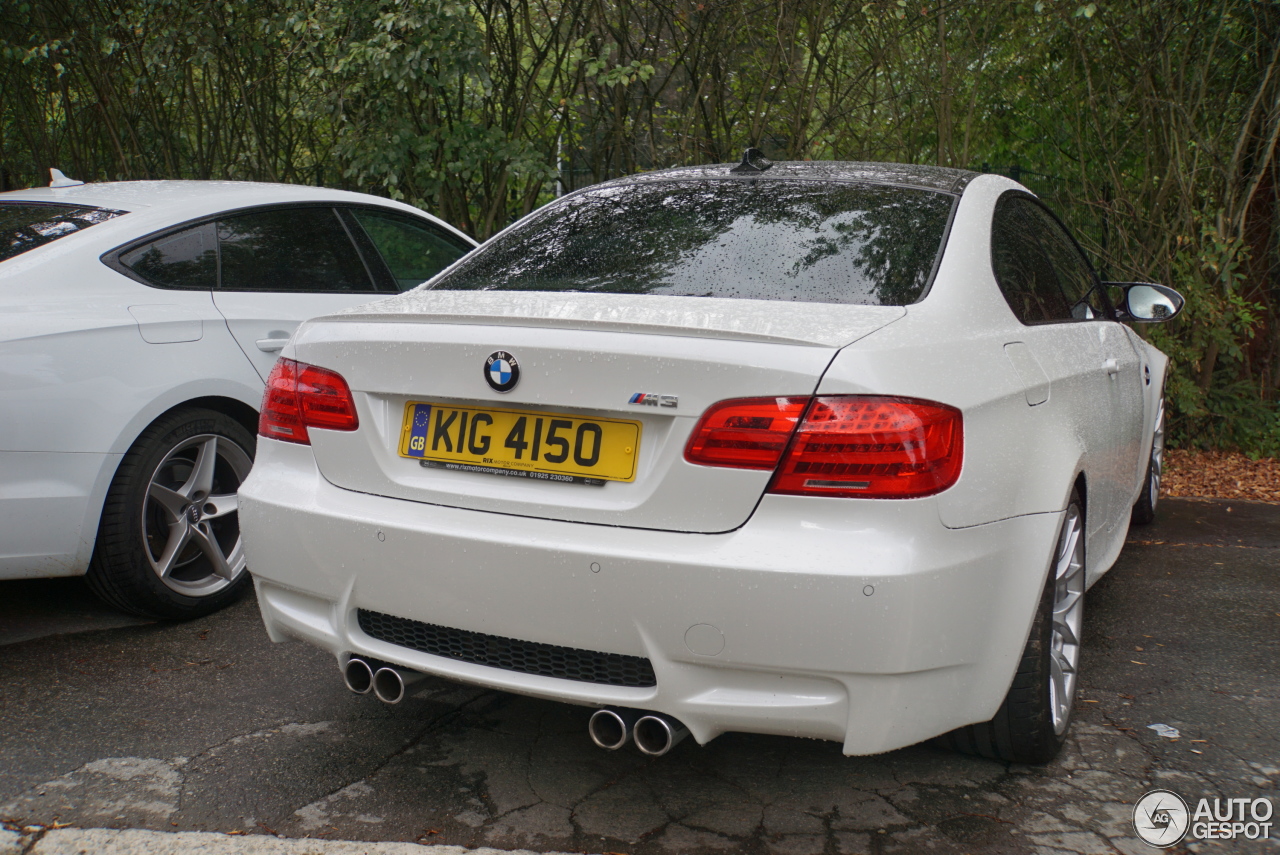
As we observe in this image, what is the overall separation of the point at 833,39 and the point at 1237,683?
5332 millimetres

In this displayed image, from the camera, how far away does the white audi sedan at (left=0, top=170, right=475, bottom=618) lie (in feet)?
10.8

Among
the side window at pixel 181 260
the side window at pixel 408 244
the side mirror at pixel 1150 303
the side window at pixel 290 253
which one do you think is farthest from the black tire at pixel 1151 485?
the side window at pixel 181 260

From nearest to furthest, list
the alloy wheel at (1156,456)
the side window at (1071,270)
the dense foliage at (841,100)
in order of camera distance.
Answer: the side window at (1071,270)
the alloy wheel at (1156,456)
the dense foliage at (841,100)

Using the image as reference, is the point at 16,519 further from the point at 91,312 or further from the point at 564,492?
the point at 564,492

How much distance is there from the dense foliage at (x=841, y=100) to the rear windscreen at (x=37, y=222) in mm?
3054

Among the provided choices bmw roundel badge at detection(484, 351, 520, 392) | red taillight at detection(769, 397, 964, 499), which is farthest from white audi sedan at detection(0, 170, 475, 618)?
red taillight at detection(769, 397, 964, 499)

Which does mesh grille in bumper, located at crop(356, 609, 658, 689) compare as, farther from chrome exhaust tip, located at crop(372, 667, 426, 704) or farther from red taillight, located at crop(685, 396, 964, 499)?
red taillight, located at crop(685, 396, 964, 499)

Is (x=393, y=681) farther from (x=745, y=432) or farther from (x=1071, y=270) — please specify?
(x=1071, y=270)

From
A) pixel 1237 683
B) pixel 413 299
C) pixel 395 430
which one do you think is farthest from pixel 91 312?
pixel 1237 683

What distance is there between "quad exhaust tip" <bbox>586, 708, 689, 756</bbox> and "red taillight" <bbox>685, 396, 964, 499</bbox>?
1.72ft

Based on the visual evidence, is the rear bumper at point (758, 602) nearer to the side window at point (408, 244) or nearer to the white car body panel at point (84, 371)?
the white car body panel at point (84, 371)

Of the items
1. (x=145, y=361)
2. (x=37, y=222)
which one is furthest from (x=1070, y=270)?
(x=37, y=222)

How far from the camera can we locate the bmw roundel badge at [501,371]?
7.60 ft

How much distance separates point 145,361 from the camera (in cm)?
359
